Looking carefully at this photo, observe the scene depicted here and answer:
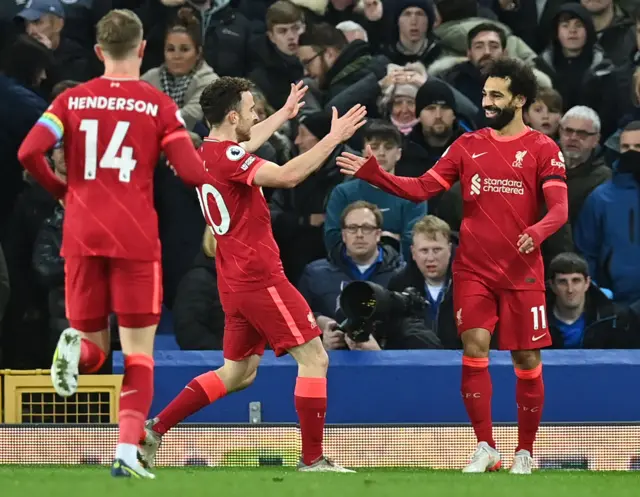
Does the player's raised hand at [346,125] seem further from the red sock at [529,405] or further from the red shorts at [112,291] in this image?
the red sock at [529,405]

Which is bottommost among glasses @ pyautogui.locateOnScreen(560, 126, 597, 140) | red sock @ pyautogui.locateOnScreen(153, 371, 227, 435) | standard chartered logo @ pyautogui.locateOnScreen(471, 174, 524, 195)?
red sock @ pyautogui.locateOnScreen(153, 371, 227, 435)

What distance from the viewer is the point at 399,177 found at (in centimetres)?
851

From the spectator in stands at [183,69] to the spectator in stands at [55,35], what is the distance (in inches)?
21.3

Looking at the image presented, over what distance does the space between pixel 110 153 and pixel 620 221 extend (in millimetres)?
5565

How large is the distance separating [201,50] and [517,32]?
9.28 feet

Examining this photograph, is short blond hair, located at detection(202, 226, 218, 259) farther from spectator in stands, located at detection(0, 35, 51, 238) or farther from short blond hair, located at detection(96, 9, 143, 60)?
short blond hair, located at detection(96, 9, 143, 60)

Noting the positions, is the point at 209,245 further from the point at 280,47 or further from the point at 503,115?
the point at 503,115

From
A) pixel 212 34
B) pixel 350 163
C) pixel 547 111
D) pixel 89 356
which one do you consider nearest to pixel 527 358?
pixel 350 163

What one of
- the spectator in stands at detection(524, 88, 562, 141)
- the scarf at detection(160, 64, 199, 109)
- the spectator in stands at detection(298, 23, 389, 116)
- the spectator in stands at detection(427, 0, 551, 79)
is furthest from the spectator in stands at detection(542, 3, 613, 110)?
the scarf at detection(160, 64, 199, 109)

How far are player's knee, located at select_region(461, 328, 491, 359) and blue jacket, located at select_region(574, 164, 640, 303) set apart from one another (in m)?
3.15

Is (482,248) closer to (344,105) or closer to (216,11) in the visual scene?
(344,105)

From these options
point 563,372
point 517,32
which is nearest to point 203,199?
point 563,372

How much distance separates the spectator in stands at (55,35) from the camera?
39.8ft

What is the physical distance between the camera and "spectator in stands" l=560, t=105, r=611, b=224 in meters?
11.5
